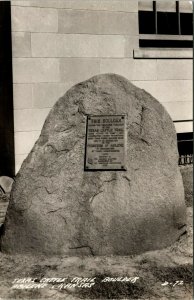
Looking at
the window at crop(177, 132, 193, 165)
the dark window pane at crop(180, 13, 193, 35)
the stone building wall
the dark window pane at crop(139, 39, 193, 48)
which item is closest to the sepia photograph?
the stone building wall

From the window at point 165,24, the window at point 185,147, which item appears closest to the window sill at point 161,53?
the window at point 165,24

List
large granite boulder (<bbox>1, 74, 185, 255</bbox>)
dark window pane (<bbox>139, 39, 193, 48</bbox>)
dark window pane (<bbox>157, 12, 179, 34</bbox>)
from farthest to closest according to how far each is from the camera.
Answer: dark window pane (<bbox>157, 12, 179, 34</bbox>), dark window pane (<bbox>139, 39, 193, 48</bbox>), large granite boulder (<bbox>1, 74, 185, 255</bbox>)

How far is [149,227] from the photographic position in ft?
16.5

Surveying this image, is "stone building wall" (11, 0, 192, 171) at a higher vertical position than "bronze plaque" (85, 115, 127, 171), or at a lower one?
higher

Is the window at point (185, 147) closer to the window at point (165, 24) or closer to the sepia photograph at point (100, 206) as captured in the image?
the window at point (165, 24)

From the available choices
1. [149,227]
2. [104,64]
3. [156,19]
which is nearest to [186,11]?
[156,19]

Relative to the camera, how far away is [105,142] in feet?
17.5

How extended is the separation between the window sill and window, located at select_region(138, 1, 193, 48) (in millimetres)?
220

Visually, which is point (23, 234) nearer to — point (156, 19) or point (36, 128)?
point (36, 128)
